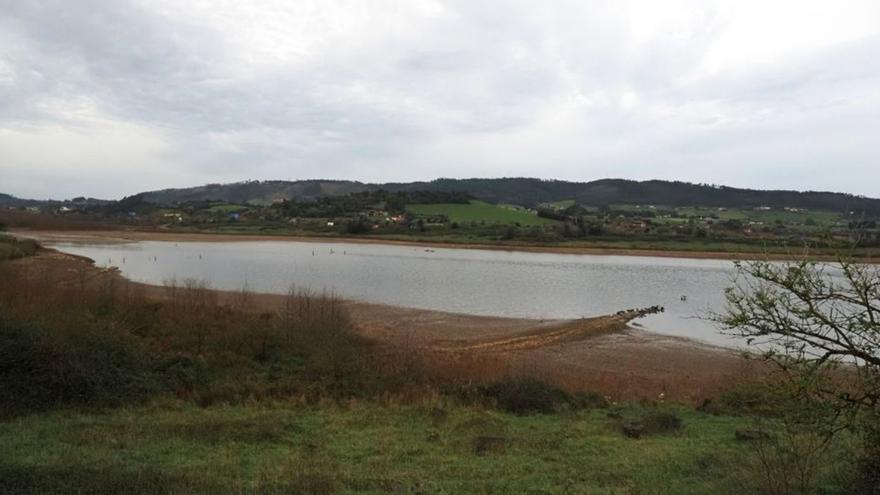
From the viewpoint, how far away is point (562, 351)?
26.6 m

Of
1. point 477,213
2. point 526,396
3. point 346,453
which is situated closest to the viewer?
point 346,453

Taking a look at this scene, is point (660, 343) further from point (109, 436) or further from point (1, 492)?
point (1, 492)

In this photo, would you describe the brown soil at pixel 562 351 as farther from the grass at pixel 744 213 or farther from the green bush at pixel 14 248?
the grass at pixel 744 213

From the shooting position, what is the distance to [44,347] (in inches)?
478

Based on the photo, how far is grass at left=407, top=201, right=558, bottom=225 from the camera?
131125 mm

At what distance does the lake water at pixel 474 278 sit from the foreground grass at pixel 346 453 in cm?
→ 2040

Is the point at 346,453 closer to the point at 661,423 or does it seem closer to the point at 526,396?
the point at 526,396

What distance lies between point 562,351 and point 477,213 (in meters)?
113

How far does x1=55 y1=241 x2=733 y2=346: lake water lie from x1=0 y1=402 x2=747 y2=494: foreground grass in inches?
803

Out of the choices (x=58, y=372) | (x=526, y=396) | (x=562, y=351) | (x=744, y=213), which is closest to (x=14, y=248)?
(x=562, y=351)

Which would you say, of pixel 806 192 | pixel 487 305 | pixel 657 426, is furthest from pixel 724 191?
pixel 657 426

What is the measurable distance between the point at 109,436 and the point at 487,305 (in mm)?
32700

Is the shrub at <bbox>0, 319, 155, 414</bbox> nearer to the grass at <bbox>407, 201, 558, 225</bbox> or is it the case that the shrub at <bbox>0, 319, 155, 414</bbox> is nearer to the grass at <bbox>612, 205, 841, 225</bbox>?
the grass at <bbox>407, 201, 558, 225</bbox>

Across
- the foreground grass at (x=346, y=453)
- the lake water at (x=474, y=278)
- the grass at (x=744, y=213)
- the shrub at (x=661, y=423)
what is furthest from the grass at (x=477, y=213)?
the foreground grass at (x=346, y=453)
